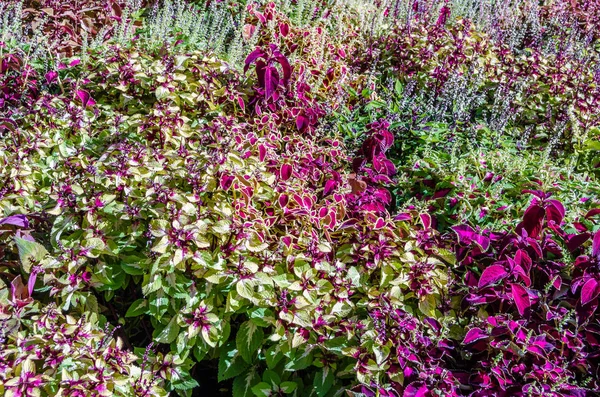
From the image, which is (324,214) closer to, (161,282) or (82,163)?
(161,282)

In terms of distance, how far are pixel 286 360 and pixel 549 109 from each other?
2256 millimetres

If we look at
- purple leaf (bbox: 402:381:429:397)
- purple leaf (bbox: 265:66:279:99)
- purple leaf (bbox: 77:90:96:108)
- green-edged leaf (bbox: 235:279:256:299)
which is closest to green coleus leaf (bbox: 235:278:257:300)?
green-edged leaf (bbox: 235:279:256:299)

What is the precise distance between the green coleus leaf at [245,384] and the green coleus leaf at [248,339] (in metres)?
0.12

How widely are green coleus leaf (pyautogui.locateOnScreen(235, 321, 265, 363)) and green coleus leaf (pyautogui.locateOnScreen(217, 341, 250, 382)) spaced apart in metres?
0.10

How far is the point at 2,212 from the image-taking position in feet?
6.40

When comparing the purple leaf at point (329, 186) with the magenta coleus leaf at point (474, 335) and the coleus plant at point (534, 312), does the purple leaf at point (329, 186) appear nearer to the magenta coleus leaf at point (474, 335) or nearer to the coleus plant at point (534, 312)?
the coleus plant at point (534, 312)

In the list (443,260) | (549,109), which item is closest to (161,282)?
(443,260)

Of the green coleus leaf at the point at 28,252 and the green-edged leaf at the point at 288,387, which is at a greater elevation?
the green coleus leaf at the point at 28,252

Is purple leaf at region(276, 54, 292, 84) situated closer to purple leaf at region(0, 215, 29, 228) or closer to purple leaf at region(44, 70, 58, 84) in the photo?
purple leaf at region(44, 70, 58, 84)

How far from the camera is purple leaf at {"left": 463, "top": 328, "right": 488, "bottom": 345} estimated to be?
1.58 m

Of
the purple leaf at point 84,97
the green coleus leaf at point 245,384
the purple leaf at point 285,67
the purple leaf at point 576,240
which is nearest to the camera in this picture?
the purple leaf at point 576,240

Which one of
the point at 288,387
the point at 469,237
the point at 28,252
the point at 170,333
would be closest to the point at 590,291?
the point at 469,237

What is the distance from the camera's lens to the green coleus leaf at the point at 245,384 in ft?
6.35

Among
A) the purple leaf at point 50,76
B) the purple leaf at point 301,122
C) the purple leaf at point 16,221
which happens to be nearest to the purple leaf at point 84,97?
the purple leaf at point 50,76
